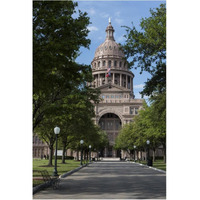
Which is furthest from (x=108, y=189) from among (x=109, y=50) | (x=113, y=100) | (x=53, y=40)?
(x=109, y=50)

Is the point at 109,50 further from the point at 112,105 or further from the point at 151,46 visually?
the point at 151,46

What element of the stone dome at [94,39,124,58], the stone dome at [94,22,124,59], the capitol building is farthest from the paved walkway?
the stone dome at [94,39,124,58]

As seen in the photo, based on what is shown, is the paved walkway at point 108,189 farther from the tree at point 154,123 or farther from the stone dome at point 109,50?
the stone dome at point 109,50

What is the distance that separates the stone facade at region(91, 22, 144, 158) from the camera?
433ft

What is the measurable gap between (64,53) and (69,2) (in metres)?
2.54

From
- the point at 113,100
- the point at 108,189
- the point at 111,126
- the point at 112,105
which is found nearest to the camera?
the point at 108,189

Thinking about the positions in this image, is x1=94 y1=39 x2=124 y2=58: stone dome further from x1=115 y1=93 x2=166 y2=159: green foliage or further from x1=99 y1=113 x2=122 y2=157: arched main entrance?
x1=115 y1=93 x2=166 y2=159: green foliage

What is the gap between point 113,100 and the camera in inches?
5217

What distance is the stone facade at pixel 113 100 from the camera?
433ft

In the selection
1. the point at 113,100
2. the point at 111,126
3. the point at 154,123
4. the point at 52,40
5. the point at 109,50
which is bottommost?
the point at 111,126
